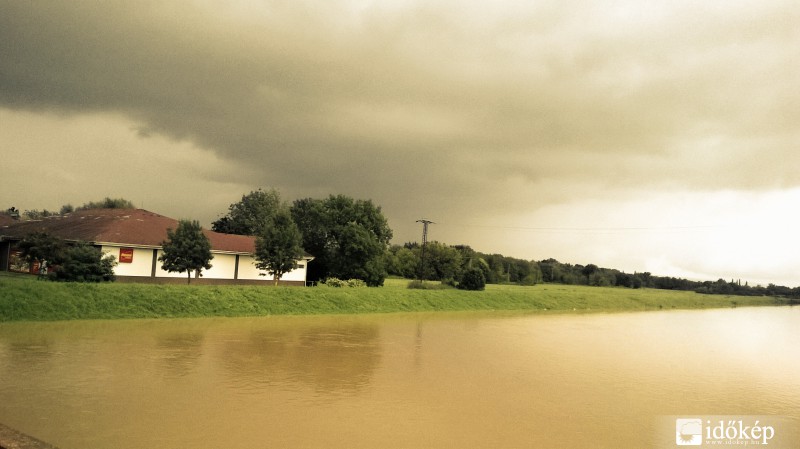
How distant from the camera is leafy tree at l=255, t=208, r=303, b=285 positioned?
40406 mm

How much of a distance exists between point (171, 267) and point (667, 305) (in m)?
58.9

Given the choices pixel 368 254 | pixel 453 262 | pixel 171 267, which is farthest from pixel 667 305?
pixel 171 267

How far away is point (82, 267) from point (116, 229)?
31.0 feet

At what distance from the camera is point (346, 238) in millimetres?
49094

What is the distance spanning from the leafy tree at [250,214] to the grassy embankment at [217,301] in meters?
28.2

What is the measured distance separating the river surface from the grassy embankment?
1.54 meters

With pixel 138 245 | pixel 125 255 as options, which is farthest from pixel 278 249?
pixel 125 255

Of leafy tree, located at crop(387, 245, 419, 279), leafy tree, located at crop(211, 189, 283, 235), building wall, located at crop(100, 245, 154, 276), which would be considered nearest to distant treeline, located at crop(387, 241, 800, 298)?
leafy tree, located at crop(387, 245, 419, 279)

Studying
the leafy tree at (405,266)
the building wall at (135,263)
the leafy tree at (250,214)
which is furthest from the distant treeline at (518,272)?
the building wall at (135,263)

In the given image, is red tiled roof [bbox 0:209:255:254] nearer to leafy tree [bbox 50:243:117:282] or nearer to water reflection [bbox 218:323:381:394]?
leafy tree [bbox 50:243:117:282]

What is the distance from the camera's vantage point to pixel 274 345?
67.5 ft

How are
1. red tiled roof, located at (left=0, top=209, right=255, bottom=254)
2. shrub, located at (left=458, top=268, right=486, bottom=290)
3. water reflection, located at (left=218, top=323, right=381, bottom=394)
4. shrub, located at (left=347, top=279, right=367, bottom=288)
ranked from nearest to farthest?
water reflection, located at (left=218, top=323, right=381, bottom=394) < red tiled roof, located at (left=0, top=209, right=255, bottom=254) < shrub, located at (left=347, top=279, right=367, bottom=288) < shrub, located at (left=458, top=268, right=486, bottom=290)

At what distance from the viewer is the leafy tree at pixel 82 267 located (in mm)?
28438

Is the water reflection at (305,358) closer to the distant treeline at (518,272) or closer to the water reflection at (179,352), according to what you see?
the water reflection at (179,352)
